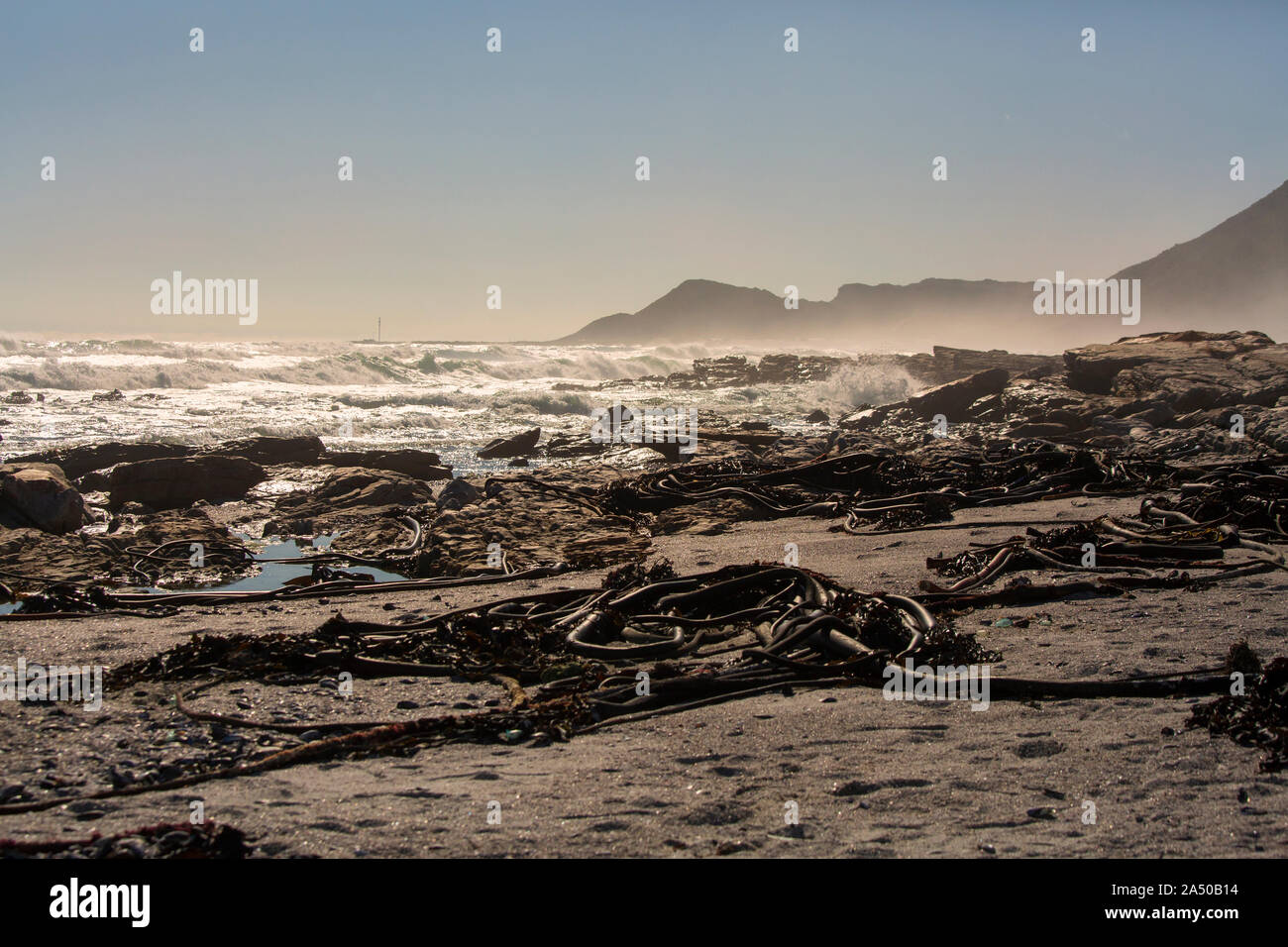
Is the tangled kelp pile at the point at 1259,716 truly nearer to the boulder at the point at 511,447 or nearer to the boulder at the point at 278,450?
the boulder at the point at 278,450

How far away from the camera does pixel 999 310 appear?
148000 mm

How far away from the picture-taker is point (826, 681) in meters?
4.37

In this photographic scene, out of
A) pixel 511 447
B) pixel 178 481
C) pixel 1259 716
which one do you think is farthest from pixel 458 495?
pixel 1259 716

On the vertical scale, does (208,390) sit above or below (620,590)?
above

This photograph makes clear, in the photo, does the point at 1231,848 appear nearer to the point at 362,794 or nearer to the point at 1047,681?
the point at 1047,681

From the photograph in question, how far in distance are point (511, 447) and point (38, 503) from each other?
9576mm

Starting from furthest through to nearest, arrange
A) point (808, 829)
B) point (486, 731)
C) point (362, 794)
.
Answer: point (486, 731)
point (362, 794)
point (808, 829)

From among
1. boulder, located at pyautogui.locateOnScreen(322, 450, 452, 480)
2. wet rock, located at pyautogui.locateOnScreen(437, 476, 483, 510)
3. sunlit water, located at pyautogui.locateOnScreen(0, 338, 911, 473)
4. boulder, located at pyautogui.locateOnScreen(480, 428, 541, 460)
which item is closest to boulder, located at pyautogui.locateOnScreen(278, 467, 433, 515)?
wet rock, located at pyautogui.locateOnScreen(437, 476, 483, 510)

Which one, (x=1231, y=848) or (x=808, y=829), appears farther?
(x=808, y=829)

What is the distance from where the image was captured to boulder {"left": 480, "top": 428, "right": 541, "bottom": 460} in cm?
Result: 1850

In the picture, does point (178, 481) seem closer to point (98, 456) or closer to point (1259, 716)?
point (98, 456)

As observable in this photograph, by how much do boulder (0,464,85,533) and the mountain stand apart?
7536 centimetres

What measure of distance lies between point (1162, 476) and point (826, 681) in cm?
768

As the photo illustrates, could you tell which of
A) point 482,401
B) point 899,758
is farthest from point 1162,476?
point 482,401
